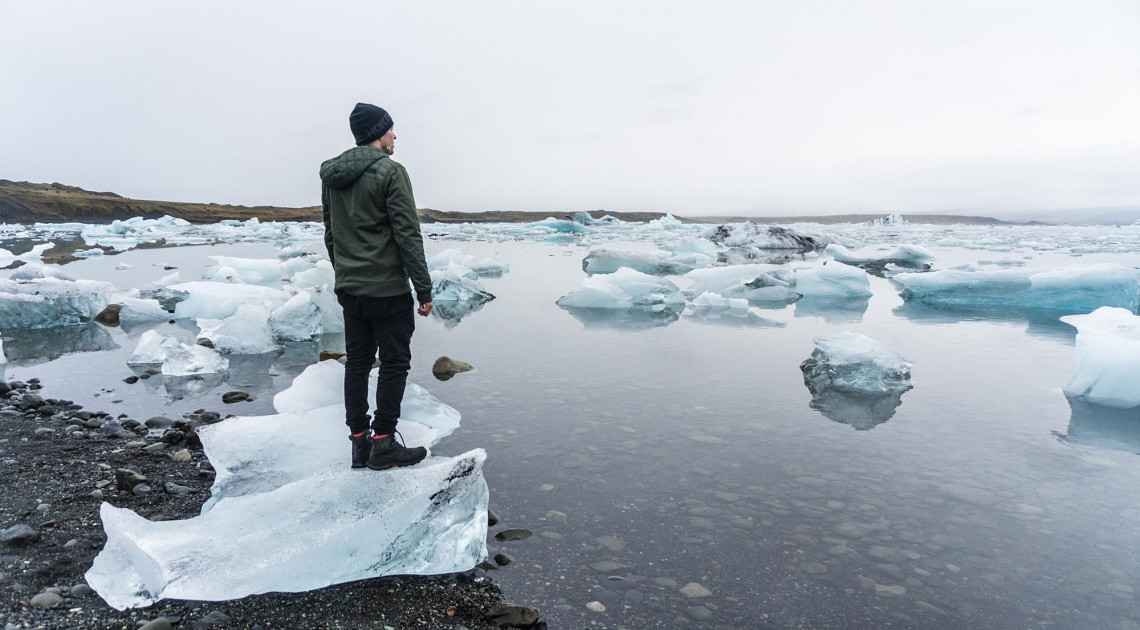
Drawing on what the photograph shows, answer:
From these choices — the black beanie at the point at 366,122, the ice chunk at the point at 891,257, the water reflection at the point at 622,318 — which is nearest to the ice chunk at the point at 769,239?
the ice chunk at the point at 891,257

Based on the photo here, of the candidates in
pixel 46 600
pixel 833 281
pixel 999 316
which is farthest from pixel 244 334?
pixel 999 316

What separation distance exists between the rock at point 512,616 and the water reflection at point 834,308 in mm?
9043

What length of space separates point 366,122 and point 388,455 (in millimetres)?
2029

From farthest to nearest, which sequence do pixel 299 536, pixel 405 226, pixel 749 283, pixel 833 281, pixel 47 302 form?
1. pixel 749 283
2. pixel 833 281
3. pixel 47 302
4. pixel 405 226
5. pixel 299 536

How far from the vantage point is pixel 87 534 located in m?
3.08

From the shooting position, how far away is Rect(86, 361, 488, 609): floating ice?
2588 millimetres

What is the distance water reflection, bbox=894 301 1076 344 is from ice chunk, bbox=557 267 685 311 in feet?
14.1

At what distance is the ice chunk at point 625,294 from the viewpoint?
11812 millimetres

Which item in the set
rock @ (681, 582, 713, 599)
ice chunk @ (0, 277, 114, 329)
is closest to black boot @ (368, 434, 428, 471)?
rock @ (681, 582, 713, 599)

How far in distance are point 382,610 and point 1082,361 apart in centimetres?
661

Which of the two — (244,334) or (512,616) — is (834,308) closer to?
(244,334)

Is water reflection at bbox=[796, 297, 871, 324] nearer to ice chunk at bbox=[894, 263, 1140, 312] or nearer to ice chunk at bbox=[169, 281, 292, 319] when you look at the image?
ice chunk at bbox=[894, 263, 1140, 312]

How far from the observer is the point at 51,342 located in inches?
338

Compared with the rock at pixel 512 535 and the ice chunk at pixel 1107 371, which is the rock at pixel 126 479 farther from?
the ice chunk at pixel 1107 371
